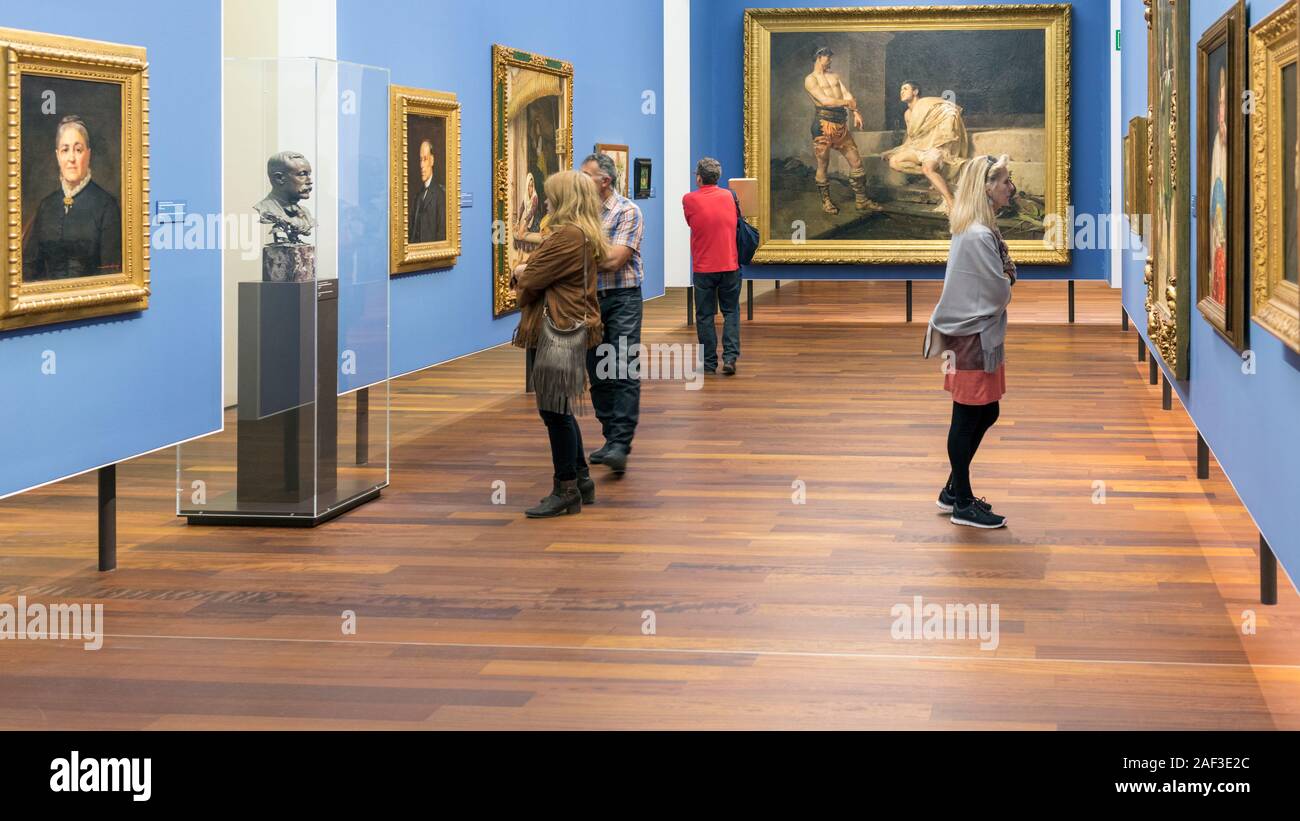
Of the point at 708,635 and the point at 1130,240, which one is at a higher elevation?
the point at 1130,240

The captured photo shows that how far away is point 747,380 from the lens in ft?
56.2

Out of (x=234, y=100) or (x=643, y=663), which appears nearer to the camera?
(x=643, y=663)

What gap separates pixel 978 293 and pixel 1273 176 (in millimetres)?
2754

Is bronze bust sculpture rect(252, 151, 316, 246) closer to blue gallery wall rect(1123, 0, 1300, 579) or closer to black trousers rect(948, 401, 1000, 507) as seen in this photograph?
black trousers rect(948, 401, 1000, 507)

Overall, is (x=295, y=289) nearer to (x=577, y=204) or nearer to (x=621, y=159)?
(x=577, y=204)

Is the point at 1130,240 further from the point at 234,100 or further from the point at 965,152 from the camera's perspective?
the point at 234,100

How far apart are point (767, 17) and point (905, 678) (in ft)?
69.1

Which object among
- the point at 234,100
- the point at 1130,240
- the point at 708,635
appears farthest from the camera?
the point at 1130,240

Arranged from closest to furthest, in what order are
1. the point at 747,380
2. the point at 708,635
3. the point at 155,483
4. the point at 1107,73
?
1. the point at 708,635
2. the point at 155,483
3. the point at 747,380
4. the point at 1107,73

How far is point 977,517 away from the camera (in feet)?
30.7

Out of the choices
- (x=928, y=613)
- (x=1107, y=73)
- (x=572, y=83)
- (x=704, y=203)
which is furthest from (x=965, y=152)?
(x=928, y=613)

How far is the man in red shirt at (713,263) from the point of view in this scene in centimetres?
1756

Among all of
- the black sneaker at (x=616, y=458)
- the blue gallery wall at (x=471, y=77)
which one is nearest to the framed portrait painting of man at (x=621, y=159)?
the blue gallery wall at (x=471, y=77)

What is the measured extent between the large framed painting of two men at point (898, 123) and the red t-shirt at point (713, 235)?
8126 mm
